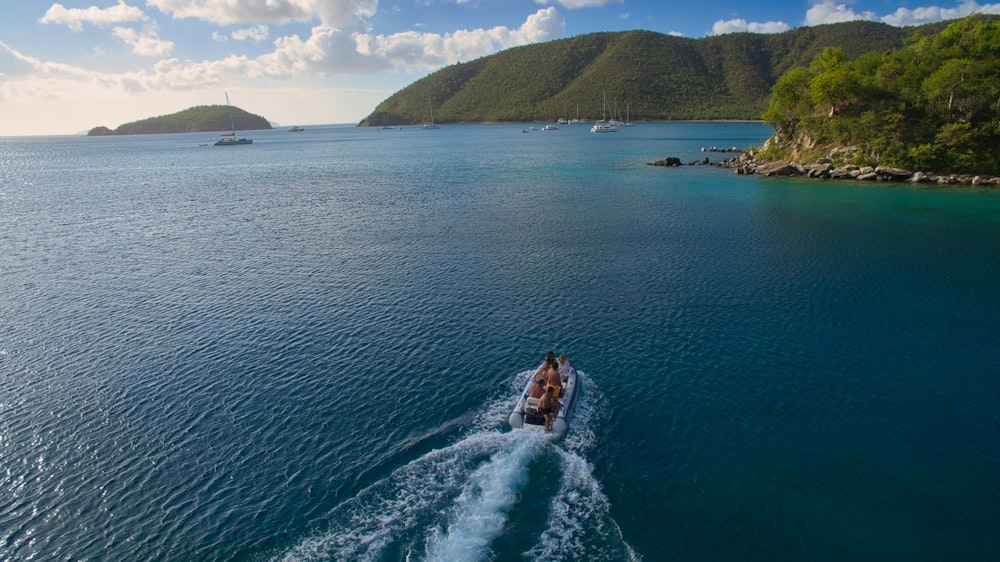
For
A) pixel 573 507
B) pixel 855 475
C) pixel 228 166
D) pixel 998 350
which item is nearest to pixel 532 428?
pixel 573 507

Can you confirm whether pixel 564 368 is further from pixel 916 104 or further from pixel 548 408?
pixel 916 104

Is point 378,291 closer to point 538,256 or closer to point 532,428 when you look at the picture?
point 538,256

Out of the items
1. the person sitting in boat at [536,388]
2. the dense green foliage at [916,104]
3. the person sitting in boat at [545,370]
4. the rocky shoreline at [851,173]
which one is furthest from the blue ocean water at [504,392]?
the dense green foliage at [916,104]

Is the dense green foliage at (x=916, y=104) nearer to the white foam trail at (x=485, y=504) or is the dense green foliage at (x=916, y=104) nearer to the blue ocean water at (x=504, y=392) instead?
the blue ocean water at (x=504, y=392)

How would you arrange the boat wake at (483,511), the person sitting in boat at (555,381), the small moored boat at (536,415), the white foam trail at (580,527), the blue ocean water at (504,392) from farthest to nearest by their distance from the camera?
the person sitting in boat at (555,381)
the small moored boat at (536,415)
the blue ocean water at (504,392)
the boat wake at (483,511)
the white foam trail at (580,527)

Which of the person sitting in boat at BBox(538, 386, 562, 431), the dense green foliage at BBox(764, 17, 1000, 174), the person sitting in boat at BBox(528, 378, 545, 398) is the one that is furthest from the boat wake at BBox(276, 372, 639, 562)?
the dense green foliage at BBox(764, 17, 1000, 174)

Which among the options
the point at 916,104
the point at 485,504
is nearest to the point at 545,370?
the point at 485,504
